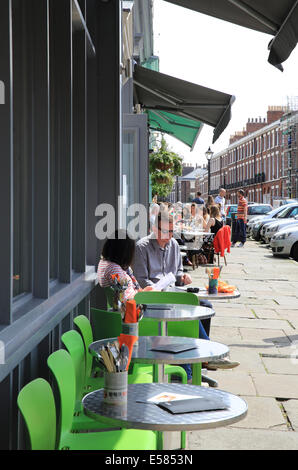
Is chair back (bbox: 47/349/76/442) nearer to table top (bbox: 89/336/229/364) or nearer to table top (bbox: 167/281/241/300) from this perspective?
table top (bbox: 89/336/229/364)

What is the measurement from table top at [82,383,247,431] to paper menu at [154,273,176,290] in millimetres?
2886

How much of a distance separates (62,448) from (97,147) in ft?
12.6

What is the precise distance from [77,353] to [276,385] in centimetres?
255

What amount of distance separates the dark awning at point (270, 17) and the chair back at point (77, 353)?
8.88ft

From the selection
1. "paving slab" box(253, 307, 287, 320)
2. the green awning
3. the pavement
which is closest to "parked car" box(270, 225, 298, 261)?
the green awning

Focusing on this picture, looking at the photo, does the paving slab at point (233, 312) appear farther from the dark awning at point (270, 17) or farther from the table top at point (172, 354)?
the table top at point (172, 354)

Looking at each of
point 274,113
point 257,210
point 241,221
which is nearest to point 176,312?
point 241,221

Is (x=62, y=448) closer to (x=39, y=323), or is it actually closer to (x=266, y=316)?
(x=39, y=323)

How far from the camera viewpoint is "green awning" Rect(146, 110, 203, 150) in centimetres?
1295

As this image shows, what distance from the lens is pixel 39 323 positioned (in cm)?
306

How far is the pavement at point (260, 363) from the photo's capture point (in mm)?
4035

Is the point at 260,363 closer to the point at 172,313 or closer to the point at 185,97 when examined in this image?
the point at 172,313

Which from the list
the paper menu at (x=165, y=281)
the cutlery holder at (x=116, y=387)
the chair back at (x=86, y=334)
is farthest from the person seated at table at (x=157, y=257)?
the cutlery holder at (x=116, y=387)

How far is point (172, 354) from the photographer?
10.6 feet
